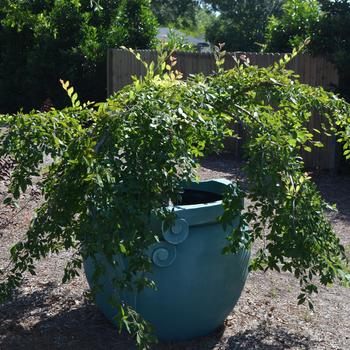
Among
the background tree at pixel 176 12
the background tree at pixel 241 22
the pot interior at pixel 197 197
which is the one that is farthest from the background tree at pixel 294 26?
the background tree at pixel 176 12

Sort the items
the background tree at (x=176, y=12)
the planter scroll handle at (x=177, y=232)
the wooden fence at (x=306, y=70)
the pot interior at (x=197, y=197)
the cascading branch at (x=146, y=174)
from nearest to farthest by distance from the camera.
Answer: the cascading branch at (x=146, y=174) → the planter scroll handle at (x=177, y=232) → the pot interior at (x=197, y=197) → the wooden fence at (x=306, y=70) → the background tree at (x=176, y=12)

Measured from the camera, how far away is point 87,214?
11.3ft

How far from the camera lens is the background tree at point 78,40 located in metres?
13.9

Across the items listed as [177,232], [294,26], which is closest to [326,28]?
[294,26]

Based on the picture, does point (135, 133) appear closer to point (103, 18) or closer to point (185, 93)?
point (185, 93)

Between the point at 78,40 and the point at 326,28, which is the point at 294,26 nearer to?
the point at 326,28

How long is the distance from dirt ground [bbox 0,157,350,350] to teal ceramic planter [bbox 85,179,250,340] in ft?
0.62

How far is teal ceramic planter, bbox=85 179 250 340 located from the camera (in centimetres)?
404

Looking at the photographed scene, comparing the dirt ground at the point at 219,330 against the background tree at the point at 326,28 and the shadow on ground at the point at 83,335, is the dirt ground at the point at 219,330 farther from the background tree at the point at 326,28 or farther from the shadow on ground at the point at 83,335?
the background tree at the point at 326,28

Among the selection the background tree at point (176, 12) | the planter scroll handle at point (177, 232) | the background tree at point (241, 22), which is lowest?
the planter scroll handle at point (177, 232)

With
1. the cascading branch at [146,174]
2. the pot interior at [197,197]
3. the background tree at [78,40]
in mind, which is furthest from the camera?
the background tree at [78,40]

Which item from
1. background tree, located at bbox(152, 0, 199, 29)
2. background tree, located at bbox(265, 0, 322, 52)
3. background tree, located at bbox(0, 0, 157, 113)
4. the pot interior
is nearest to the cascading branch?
the pot interior

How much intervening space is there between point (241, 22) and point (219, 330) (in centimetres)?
2768

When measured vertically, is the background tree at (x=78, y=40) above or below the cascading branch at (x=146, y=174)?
above
